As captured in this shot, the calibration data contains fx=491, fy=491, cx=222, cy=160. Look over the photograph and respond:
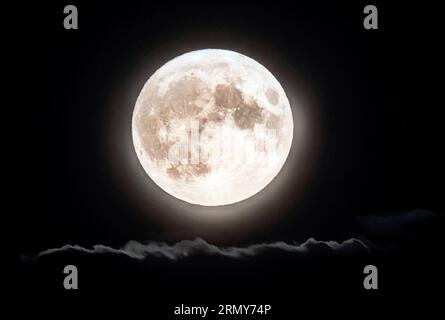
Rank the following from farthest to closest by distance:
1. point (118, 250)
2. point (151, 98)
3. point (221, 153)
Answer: point (118, 250)
point (151, 98)
point (221, 153)

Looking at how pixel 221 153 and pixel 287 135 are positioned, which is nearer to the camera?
pixel 221 153

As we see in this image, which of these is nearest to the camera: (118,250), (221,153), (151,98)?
(221,153)

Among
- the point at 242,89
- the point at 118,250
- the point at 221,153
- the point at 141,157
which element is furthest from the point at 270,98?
the point at 118,250

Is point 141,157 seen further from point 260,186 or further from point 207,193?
point 260,186

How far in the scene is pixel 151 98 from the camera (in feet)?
20.7

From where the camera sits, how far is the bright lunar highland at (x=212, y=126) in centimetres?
592

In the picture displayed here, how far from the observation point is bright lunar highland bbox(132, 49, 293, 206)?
592 centimetres

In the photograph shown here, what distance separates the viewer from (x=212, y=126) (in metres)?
5.88

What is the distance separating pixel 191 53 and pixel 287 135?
1667 millimetres

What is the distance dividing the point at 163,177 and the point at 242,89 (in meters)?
1.53

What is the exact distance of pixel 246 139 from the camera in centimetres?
600

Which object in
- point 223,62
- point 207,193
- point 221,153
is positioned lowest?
point 207,193

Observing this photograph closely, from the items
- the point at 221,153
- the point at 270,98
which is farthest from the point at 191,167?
the point at 270,98

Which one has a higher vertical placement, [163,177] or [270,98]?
[270,98]
